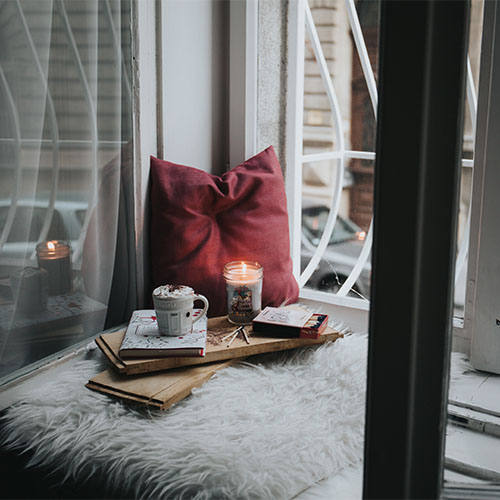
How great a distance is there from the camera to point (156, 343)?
1.19 metres

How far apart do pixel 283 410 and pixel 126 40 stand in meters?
0.95

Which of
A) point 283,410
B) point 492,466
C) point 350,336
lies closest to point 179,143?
point 350,336

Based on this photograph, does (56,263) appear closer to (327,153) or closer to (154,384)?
(154,384)

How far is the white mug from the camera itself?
1220mm

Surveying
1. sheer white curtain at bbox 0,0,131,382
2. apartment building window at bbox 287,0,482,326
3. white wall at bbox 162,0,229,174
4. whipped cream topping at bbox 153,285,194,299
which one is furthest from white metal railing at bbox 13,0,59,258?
apartment building window at bbox 287,0,482,326

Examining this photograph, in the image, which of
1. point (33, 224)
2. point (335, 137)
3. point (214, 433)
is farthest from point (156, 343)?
point (335, 137)

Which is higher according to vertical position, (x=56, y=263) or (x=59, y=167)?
(x=59, y=167)

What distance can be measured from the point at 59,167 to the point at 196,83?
1.82 ft

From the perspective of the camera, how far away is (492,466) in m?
0.95

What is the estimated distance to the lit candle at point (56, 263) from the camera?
124 cm

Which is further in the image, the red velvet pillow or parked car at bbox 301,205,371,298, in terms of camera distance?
parked car at bbox 301,205,371,298

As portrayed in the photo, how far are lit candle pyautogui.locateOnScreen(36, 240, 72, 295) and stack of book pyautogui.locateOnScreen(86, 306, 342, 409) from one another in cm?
15

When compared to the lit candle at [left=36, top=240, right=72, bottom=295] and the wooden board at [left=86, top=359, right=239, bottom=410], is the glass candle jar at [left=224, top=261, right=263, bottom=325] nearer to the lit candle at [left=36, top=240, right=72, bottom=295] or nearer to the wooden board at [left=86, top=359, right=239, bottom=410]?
the wooden board at [left=86, top=359, right=239, bottom=410]

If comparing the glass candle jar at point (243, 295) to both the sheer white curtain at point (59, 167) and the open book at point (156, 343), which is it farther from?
the sheer white curtain at point (59, 167)
